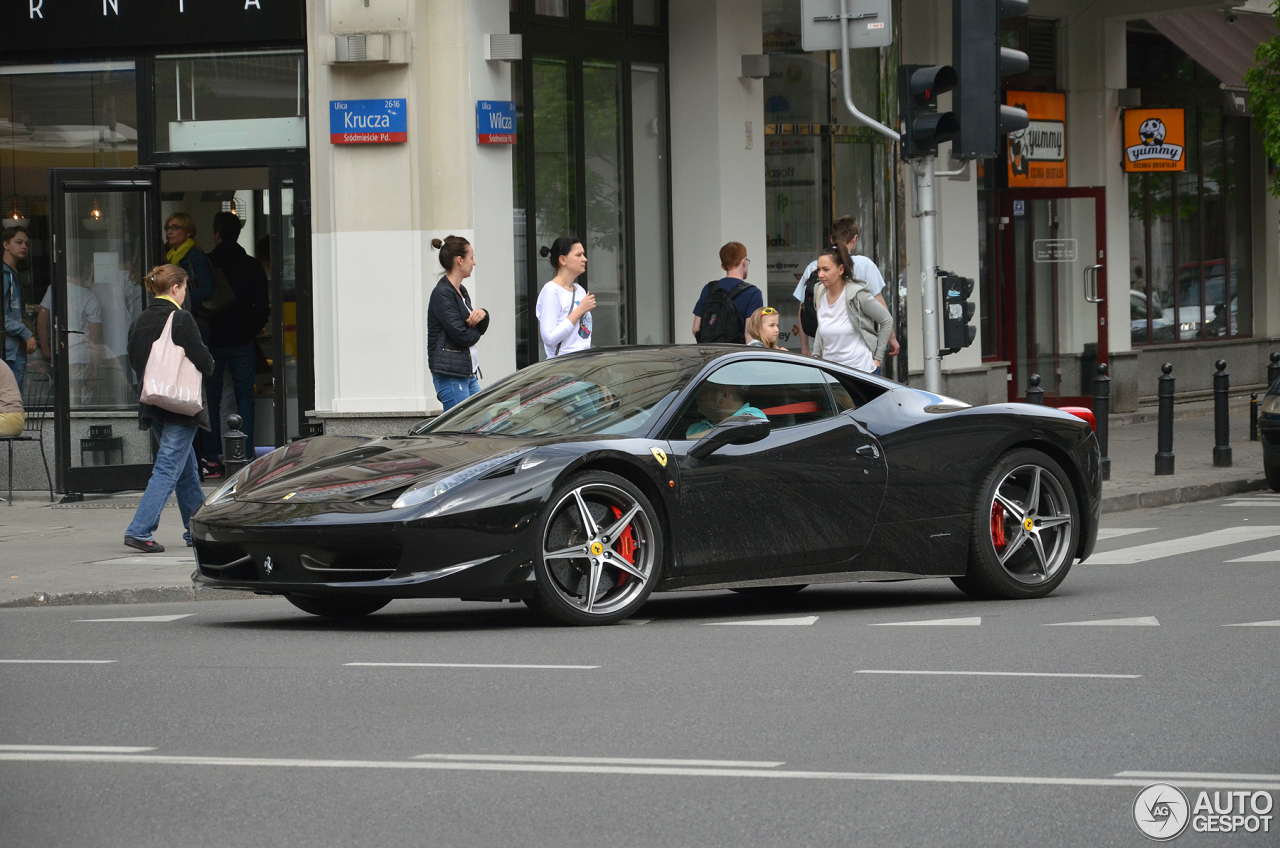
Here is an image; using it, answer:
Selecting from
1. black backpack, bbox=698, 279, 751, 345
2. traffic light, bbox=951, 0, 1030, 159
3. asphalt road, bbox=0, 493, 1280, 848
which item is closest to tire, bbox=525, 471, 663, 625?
asphalt road, bbox=0, 493, 1280, 848

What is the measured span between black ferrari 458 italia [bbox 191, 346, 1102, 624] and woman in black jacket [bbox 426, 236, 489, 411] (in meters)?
3.37

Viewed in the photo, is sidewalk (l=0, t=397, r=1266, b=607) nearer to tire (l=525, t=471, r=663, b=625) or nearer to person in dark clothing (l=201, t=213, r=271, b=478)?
person in dark clothing (l=201, t=213, r=271, b=478)

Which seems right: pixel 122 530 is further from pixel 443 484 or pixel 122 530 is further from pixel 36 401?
pixel 443 484

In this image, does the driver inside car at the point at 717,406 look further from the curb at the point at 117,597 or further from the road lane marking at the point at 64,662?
the curb at the point at 117,597

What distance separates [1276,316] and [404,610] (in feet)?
69.2

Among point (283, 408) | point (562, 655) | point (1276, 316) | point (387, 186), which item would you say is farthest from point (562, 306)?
point (1276, 316)

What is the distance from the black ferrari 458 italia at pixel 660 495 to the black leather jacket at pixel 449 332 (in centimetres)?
336

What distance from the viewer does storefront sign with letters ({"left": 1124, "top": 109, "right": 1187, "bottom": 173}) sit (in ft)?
76.4

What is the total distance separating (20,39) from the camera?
1596cm

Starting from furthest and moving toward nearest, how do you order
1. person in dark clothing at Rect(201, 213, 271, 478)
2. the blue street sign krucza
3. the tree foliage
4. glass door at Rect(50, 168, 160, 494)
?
the tree foliage → person in dark clothing at Rect(201, 213, 271, 478) → the blue street sign krucza → glass door at Rect(50, 168, 160, 494)

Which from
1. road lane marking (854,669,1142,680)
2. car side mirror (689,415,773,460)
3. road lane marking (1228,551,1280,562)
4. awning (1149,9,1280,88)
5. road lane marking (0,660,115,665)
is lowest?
road lane marking (1228,551,1280,562)

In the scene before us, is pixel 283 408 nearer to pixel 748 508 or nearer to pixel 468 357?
pixel 468 357

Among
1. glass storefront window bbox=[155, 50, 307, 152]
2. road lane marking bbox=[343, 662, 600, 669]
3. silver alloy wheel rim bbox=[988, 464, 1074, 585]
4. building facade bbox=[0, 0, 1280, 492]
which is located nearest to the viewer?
road lane marking bbox=[343, 662, 600, 669]

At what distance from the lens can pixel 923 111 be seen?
1245 centimetres
